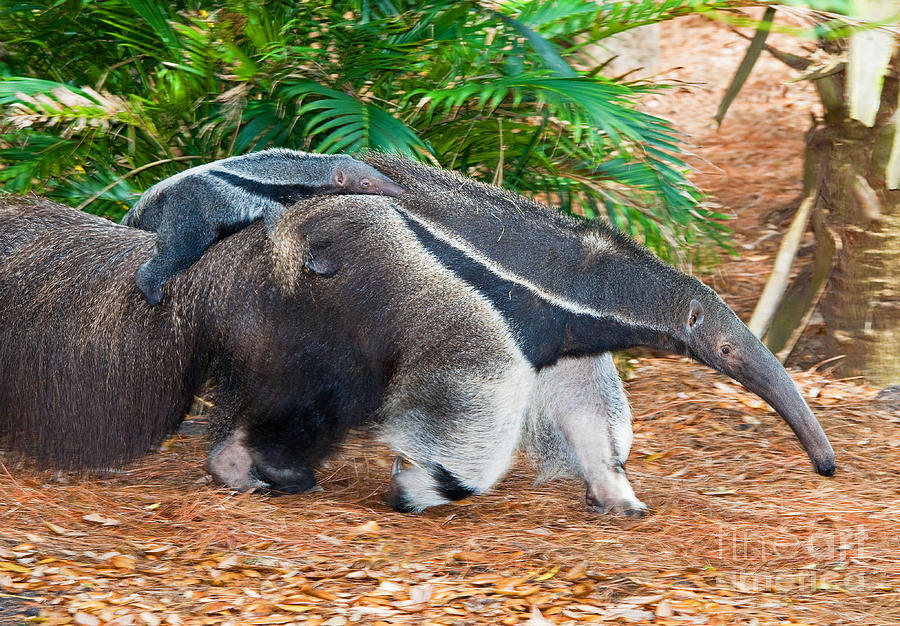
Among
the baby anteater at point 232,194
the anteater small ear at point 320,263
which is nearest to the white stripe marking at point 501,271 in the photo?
the baby anteater at point 232,194

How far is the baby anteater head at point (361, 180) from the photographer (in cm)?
435

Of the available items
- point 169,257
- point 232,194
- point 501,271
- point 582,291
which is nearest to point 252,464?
point 169,257

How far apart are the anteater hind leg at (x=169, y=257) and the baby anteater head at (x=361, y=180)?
1.99 ft

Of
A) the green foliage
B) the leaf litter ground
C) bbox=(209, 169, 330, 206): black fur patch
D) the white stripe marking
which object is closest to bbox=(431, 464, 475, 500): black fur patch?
the leaf litter ground

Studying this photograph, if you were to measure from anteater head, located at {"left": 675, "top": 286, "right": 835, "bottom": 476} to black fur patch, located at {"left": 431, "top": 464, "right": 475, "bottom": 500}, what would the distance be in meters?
1.10

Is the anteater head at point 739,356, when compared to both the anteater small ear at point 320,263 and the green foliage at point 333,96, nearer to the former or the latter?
the green foliage at point 333,96

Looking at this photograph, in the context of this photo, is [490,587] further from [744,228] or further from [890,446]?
[744,228]

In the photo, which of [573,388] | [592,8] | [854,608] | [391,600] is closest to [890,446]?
[573,388]

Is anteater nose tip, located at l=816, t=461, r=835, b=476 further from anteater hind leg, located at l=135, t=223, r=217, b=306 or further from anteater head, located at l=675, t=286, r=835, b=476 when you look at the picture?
anteater hind leg, located at l=135, t=223, r=217, b=306

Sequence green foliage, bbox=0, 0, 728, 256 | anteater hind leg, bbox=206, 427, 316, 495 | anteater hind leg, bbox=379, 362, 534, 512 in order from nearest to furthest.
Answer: anteater hind leg, bbox=379, 362, 534, 512 < anteater hind leg, bbox=206, 427, 316, 495 < green foliage, bbox=0, 0, 728, 256

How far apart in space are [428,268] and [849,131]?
139 inches

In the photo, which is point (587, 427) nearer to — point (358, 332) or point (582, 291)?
point (582, 291)

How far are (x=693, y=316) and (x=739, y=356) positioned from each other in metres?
0.25

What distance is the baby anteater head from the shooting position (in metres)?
4.35
